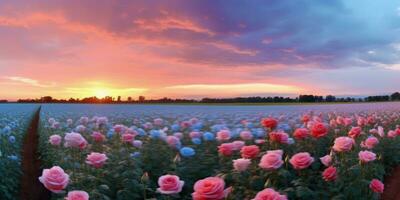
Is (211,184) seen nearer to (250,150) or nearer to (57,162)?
(250,150)

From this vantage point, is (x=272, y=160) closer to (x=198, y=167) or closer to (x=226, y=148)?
(x=226, y=148)

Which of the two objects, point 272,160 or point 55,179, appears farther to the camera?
point 272,160

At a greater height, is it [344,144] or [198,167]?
[344,144]

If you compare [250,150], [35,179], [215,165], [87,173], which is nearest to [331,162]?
[250,150]

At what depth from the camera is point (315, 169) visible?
22.6 ft

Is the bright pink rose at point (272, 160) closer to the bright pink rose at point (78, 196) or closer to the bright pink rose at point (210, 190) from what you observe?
the bright pink rose at point (210, 190)

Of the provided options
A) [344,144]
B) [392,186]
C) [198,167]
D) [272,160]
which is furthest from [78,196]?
[392,186]

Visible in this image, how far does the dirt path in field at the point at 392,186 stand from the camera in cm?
791

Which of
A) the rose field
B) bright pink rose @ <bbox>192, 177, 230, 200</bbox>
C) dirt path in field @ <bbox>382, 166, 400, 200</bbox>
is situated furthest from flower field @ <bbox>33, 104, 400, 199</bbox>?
dirt path in field @ <bbox>382, 166, 400, 200</bbox>

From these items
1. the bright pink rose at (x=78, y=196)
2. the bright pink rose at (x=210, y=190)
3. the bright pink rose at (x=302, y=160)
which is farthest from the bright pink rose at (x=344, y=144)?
the bright pink rose at (x=78, y=196)

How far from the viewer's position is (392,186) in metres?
8.50

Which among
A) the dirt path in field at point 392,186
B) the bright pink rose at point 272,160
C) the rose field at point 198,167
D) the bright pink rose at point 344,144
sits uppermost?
the bright pink rose at point 344,144

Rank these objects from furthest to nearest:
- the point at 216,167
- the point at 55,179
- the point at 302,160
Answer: the point at 216,167 < the point at 302,160 < the point at 55,179

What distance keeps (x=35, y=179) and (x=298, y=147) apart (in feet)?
14.4
